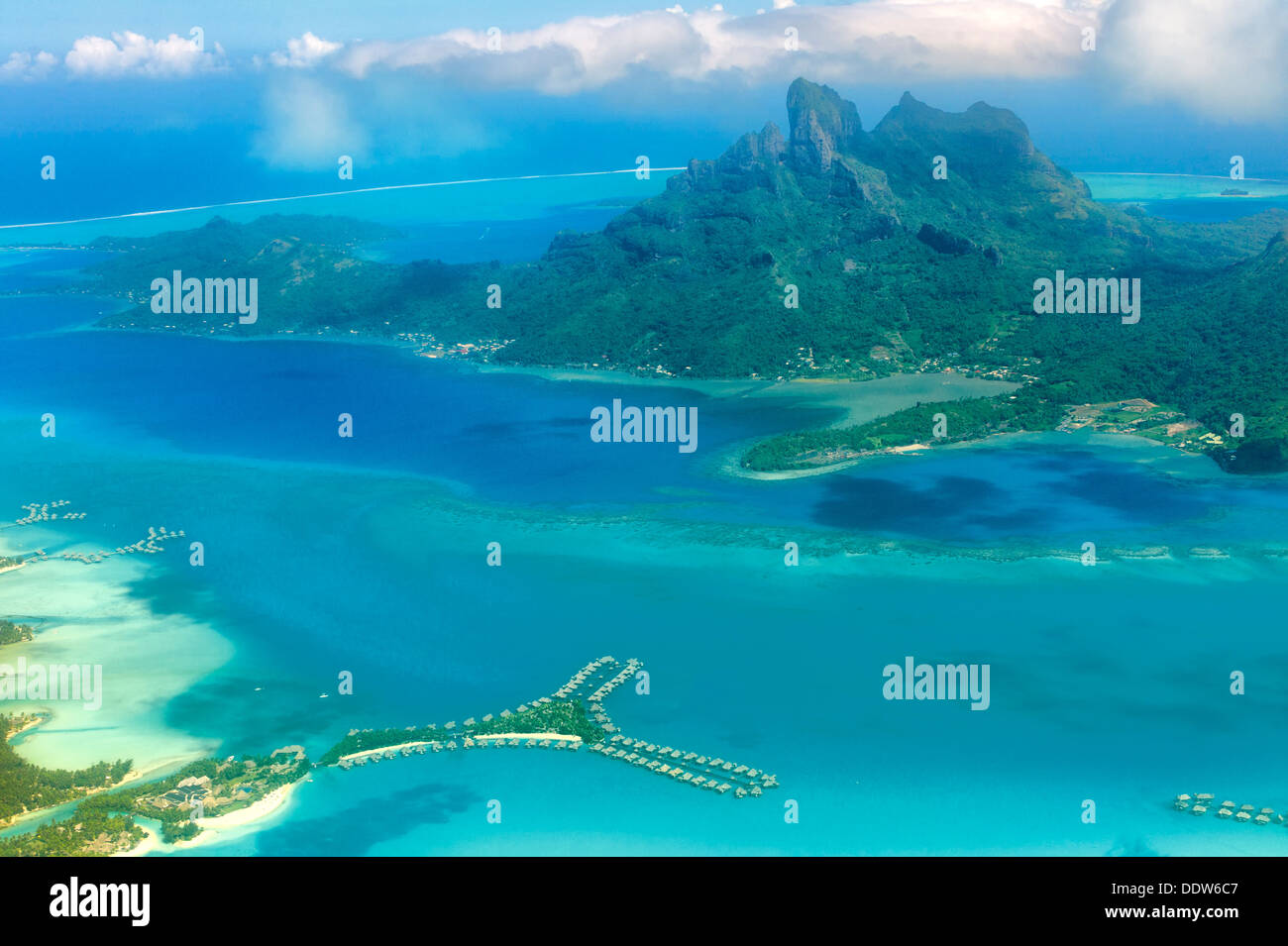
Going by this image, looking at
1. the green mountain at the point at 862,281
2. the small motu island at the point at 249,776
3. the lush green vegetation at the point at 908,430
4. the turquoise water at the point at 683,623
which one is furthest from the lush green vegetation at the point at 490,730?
the green mountain at the point at 862,281

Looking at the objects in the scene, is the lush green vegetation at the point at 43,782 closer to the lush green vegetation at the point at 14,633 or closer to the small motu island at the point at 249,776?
the small motu island at the point at 249,776

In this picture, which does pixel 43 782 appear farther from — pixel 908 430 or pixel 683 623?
pixel 908 430

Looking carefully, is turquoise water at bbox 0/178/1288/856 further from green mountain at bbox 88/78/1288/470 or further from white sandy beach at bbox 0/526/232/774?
green mountain at bbox 88/78/1288/470

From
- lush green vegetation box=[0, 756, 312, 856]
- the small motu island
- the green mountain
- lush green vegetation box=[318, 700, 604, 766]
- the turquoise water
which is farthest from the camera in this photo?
the green mountain

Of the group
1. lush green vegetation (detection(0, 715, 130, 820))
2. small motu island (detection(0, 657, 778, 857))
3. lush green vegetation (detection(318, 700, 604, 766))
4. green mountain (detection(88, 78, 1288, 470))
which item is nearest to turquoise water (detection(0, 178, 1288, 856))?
small motu island (detection(0, 657, 778, 857))

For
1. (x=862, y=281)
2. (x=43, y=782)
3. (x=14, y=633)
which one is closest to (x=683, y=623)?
(x=43, y=782)
